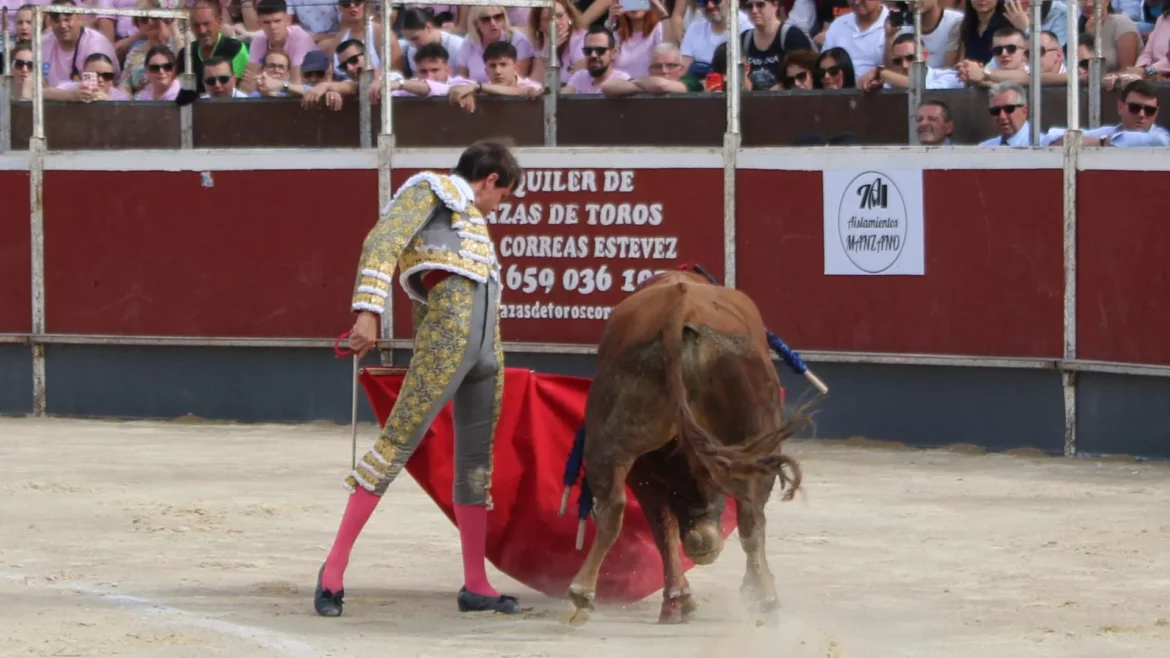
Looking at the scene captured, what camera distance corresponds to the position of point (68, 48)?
12.5 m

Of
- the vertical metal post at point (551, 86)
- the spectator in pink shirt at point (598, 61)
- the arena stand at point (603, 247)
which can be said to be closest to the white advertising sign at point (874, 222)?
the arena stand at point (603, 247)

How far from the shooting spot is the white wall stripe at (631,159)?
9289 millimetres

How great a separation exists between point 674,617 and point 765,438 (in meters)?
0.74

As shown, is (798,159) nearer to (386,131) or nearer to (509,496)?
(386,131)

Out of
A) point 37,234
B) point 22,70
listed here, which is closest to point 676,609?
point 37,234

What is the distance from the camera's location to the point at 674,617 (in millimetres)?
5742

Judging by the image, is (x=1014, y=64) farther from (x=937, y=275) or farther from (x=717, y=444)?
(x=717, y=444)

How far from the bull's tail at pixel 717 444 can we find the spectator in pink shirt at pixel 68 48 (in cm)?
798

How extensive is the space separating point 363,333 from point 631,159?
4.99m

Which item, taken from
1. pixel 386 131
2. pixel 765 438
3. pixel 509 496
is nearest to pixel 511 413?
pixel 509 496

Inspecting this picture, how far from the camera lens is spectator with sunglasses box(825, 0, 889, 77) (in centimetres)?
1030

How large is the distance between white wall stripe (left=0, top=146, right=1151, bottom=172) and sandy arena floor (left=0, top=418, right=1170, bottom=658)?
140 cm

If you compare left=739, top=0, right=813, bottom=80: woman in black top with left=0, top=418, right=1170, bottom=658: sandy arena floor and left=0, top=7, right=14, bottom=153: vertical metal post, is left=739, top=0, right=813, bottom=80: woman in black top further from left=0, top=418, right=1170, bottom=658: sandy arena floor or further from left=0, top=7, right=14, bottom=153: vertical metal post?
left=0, top=7, right=14, bottom=153: vertical metal post

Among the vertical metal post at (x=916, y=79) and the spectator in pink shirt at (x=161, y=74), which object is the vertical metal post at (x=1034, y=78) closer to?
the vertical metal post at (x=916, y=79)
